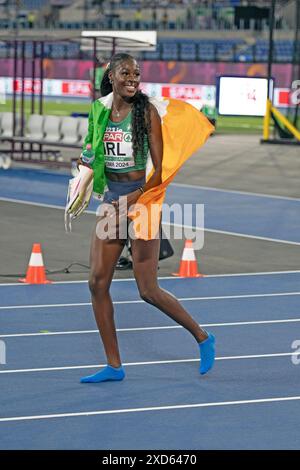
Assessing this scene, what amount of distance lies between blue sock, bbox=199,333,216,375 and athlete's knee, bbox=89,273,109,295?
0.94 metres

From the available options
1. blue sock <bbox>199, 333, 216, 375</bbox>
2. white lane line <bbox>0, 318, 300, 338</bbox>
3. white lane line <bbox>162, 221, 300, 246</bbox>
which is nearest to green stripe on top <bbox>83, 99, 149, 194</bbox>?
blue sock <bbox>199, 333, 216, 375</bbox>

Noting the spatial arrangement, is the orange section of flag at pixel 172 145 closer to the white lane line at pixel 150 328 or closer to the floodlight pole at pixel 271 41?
the white lane line at pixel 150 328

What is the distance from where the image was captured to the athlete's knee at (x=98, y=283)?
8.63 meters

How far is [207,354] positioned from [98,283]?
1077 mm

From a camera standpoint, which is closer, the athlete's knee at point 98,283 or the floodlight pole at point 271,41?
the athlete's knee at point 98,283

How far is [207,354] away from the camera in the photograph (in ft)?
29.7

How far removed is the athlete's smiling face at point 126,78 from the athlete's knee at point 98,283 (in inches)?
52.0

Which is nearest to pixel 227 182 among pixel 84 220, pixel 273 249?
pixel 84 220

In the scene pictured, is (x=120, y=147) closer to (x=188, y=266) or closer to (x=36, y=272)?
(x=36, y=272)

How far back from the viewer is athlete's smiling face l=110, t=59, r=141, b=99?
853 cm

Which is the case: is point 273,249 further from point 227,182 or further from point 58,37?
point 58,37

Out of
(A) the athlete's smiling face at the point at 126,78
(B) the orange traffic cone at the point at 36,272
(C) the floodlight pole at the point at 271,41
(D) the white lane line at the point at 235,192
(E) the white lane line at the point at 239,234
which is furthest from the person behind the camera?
(C) the floodlight pole at the point at 271,41

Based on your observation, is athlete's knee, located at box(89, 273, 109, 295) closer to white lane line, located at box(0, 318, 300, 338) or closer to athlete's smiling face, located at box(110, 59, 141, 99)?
athlete's smiling face, located at box(110, 59, 141, 99)

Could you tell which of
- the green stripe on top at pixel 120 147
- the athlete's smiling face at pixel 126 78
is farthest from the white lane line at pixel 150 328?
the athlete's smiling face at pixel 126 78
